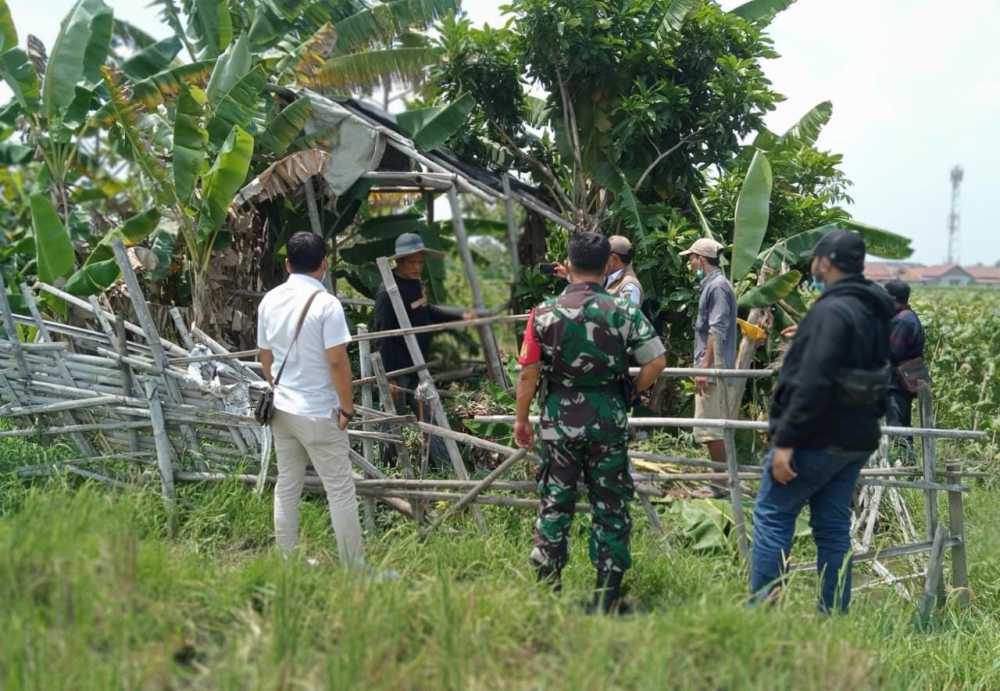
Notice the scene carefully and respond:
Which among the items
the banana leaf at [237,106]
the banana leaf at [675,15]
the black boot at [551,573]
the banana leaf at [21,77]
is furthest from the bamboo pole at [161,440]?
the banana leaf at [675,15]

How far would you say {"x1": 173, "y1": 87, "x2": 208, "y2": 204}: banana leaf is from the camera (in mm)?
6789

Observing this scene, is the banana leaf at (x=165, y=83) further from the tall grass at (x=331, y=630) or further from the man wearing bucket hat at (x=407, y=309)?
the tall grass at (x=331, y=630)

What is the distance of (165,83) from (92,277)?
7.35 feet

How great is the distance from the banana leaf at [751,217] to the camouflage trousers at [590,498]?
3.79m

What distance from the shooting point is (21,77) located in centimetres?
799

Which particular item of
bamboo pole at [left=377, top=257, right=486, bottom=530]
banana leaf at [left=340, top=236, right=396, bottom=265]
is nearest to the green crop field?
bamboo pole at [left=377, top=257, right=486, bottom=530]

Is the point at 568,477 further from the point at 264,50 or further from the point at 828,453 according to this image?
the point at 264,50

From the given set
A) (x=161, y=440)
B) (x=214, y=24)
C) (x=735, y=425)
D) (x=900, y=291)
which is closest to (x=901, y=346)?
(x=900, y=291)

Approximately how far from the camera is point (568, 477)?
3873 mm

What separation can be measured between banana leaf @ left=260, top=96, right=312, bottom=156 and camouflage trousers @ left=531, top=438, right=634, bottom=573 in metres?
4.72

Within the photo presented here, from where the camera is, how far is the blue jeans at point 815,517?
358cm

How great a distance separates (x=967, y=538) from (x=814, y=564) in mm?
2086

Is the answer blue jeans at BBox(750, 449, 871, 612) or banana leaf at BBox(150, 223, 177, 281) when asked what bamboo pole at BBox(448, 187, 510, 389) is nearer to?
blue jeans at BBox(750, 449, 871, 612)

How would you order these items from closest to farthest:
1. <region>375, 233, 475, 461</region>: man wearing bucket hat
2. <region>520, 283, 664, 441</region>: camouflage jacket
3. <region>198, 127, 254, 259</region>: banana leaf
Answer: <region>520, 283, 664, 441</region>: camouflage jacket, <region>375, 233, 475, 461</region>: man wearing bucket hat, <region>198, 127, 254, 259</region>: banana leaf
